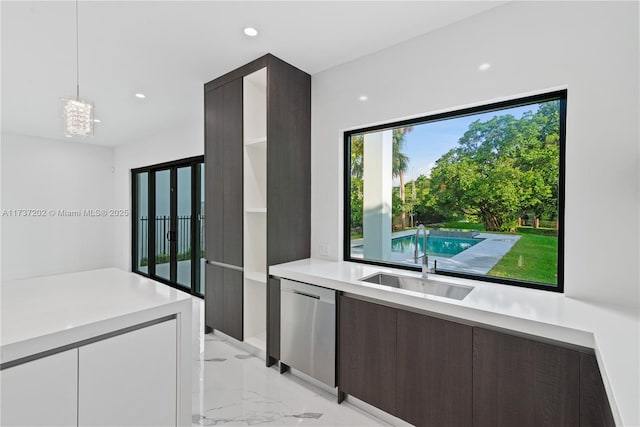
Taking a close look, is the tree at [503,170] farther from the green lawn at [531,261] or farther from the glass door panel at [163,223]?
the glass door panel at [163,223]

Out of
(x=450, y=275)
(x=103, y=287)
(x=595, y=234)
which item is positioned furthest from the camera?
(x=450, y=275)

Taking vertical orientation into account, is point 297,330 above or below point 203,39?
below

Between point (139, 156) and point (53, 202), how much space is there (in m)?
1.89

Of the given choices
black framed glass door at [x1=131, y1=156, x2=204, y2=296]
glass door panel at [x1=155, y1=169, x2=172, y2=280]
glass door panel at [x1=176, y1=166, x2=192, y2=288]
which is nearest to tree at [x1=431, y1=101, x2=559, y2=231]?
black framed glass door at [x1=131, y1=156, x2=204, y2=296]

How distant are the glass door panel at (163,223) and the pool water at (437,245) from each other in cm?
404

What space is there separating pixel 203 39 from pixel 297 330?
236cm

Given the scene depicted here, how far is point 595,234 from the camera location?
1.69m

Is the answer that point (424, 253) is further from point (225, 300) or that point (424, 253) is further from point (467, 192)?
point (225, 300)

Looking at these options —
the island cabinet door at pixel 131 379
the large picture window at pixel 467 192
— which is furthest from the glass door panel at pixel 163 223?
the island cabinet door at pixel 131 379

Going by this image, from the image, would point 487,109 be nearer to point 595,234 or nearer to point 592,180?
point 592,180

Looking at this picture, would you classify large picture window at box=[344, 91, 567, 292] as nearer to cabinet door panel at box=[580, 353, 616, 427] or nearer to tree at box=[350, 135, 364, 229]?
tree at box=[350, 135, 364, 229]

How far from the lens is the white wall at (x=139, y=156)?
4.51 m

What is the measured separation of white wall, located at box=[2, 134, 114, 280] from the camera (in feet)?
17.7

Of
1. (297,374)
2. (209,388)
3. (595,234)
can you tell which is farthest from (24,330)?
(595,234)
